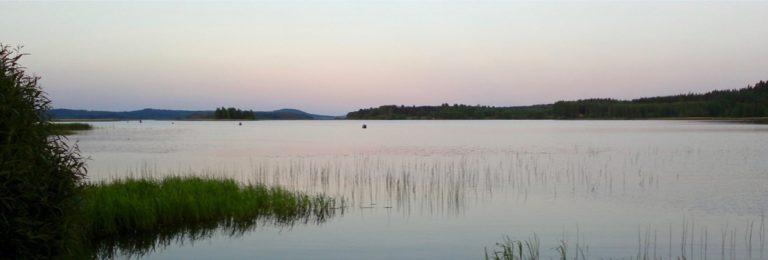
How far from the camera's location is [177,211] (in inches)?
720

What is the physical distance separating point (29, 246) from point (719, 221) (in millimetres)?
19027

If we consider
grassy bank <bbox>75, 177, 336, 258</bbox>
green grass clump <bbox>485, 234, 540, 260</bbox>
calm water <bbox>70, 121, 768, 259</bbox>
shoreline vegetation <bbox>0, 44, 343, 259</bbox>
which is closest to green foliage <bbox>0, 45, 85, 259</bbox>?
shoreline vegetation <bbox>0, 44, 343, 259</bbox>

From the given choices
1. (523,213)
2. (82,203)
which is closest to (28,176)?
(82,203)

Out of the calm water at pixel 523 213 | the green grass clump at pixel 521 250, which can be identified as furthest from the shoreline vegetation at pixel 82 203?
the green grass clump at pixel 521 250

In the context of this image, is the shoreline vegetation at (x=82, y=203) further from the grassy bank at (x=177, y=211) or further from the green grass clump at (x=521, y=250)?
the green grass clump at (x=521, y=250)

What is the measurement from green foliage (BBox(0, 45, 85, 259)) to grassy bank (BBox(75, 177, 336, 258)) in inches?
187

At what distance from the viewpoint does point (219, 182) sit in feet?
72.7

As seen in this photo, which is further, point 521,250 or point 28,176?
point 521,250

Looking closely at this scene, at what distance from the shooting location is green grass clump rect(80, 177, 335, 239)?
1673 centimetres

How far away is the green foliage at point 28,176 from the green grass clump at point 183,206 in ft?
20.8

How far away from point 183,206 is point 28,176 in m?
10.2

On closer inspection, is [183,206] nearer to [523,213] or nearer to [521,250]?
[521,250]

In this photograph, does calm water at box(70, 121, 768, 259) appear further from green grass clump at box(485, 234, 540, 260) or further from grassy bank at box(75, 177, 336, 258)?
grassy bank at box(75, 177, 336, 258)

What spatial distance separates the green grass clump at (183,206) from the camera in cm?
1673
